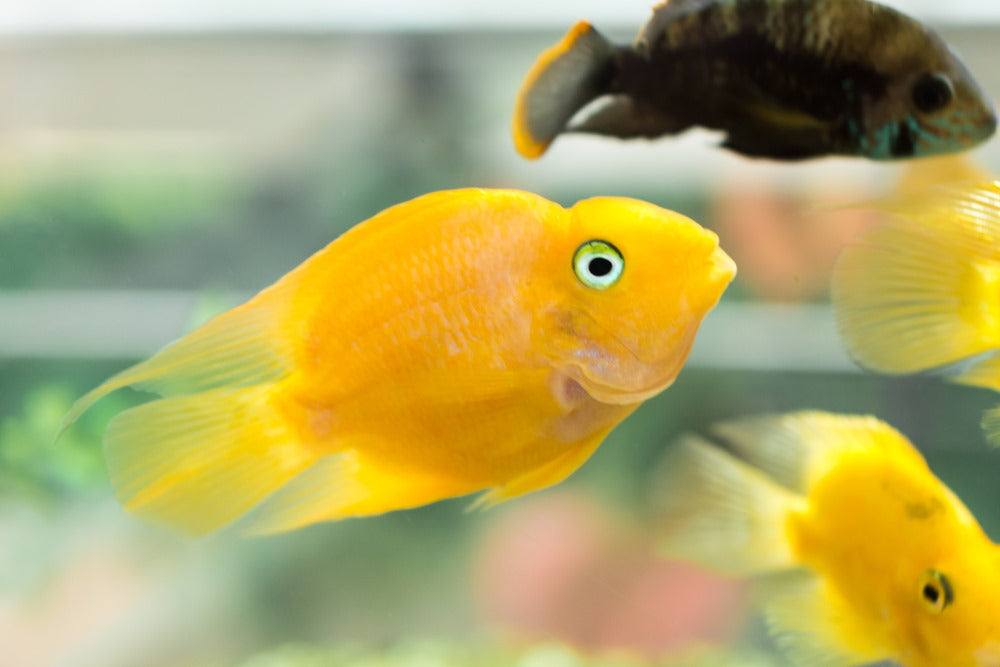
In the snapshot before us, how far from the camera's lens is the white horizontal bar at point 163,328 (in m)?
0.81

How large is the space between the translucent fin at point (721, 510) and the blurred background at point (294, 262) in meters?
0.26

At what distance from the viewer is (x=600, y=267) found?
1.28ft

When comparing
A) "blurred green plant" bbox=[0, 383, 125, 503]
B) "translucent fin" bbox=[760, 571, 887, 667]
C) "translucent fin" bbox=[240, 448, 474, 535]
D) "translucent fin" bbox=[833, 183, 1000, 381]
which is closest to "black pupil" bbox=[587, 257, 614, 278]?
"translucent fin" bbox=[240, 448, 474, 535]

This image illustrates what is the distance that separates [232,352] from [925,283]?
1.49 feet

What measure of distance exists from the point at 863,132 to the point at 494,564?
0.82m

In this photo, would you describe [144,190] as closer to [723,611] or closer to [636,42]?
[636,42]

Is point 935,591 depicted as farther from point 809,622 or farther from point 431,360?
point 431,360

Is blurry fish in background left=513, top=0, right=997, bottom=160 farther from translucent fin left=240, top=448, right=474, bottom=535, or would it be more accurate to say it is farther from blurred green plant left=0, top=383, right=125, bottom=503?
blurred green plant left=0, top=383, right=125, bottom=503

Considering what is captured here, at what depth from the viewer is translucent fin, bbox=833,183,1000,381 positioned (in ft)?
1.71

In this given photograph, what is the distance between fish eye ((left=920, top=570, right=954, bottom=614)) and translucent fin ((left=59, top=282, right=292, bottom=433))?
0.44m

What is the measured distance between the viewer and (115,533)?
1.12 m

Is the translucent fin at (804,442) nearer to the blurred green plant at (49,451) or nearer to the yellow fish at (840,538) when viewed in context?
the yellow fish at (840,538)

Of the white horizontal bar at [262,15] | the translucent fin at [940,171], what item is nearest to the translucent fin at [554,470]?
the translucent fin at [940,171]

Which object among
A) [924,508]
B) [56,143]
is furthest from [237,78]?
[924,508]
